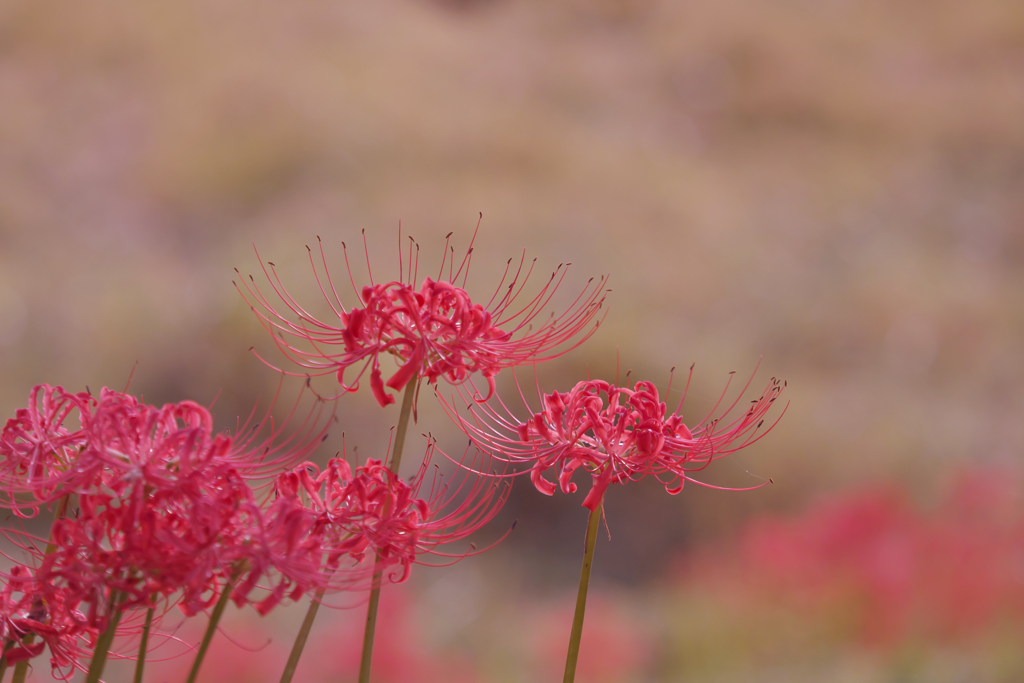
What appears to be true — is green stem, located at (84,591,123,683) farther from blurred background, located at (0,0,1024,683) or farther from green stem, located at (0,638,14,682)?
blurred background, located at (0,0,1024,683)

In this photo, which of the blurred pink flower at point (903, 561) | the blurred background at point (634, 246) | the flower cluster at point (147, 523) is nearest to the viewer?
the flower cluster at point (147, 523)

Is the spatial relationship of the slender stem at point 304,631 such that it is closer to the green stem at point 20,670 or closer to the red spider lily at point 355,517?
the red spider lily at point 355,517

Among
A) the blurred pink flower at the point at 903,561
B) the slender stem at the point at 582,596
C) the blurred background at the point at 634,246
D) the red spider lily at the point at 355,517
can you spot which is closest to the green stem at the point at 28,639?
Result: the red spider lily at the point at 355,517

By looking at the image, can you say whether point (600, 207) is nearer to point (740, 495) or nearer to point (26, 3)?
point (740, 495)

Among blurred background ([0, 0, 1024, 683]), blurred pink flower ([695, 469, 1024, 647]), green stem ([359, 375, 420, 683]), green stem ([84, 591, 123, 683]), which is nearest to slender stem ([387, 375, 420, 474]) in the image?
green stem ([359, 375, 420, 683])

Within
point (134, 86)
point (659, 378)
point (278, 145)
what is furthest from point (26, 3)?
point (659, 378)

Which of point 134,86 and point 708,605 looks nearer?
point 708,605

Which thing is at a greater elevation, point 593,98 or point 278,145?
point 593,98
